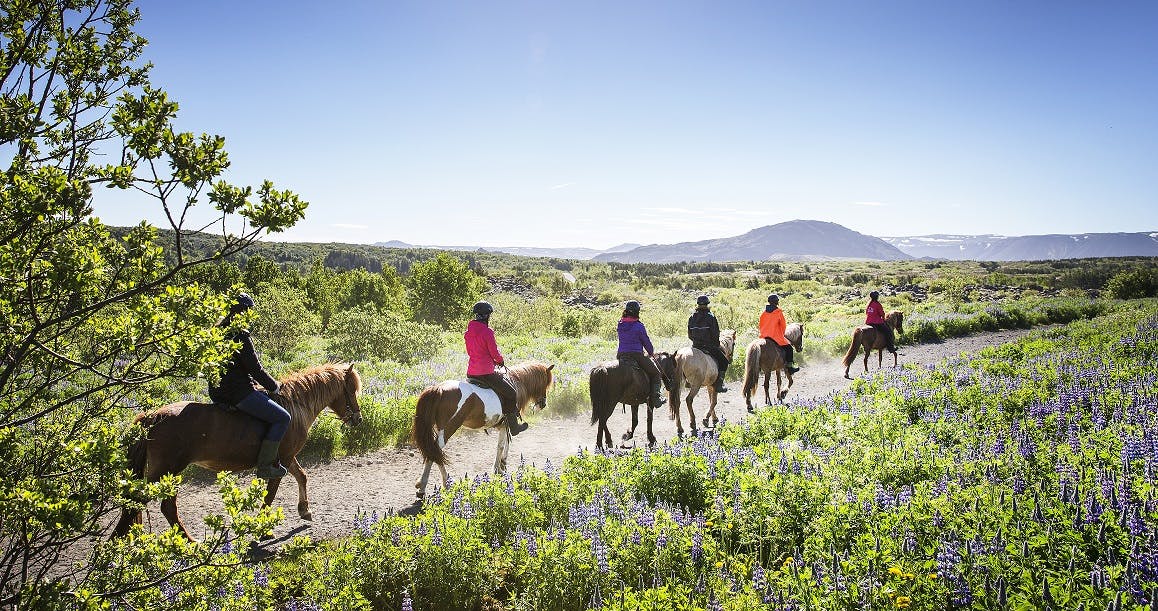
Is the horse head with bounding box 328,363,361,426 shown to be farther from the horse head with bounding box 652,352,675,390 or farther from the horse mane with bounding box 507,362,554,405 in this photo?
the horse head with bounding box 652,352,675,390

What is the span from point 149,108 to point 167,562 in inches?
103

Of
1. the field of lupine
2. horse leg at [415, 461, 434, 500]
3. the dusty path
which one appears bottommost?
the dusty path

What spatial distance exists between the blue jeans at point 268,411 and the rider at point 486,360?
2693 millimetres

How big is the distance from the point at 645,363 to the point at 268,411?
6656mm

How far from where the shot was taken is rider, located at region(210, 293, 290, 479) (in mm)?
6461

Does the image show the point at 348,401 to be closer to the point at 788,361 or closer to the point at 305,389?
the point at 305,389

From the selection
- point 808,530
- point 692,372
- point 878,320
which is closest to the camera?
point 808,530

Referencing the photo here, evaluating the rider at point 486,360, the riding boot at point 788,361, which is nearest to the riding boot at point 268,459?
the rider at point 486,360

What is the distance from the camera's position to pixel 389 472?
31.4 feet

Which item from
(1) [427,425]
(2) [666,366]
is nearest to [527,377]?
(1) [427,425]

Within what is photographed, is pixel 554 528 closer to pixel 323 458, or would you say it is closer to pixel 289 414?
pixel 289 414

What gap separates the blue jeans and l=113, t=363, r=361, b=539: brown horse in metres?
0.16

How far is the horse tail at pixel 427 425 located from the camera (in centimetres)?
809

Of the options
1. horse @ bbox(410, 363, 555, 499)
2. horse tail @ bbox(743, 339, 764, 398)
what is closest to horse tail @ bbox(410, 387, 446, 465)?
horse @ bbox(410, 363, 555, 499)
